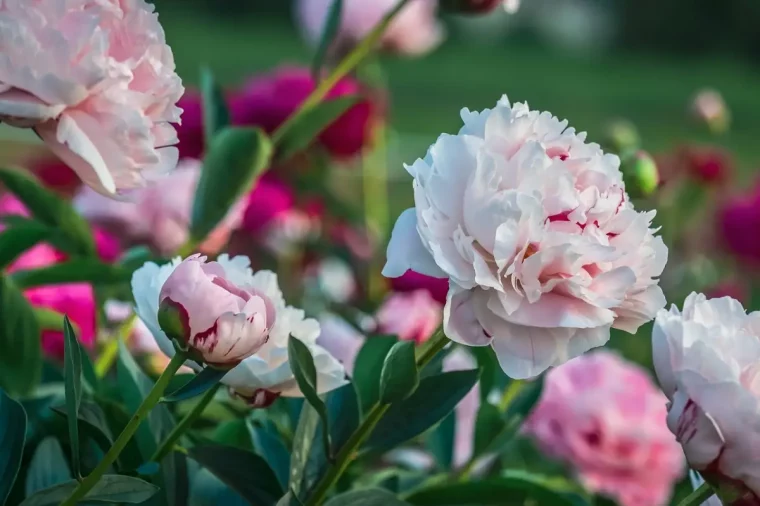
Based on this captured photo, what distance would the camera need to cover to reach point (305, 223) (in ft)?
2.55

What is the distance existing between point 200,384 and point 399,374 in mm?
41

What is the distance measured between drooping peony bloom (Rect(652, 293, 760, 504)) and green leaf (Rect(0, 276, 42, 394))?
0.62ft

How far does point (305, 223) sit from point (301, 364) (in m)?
0.55

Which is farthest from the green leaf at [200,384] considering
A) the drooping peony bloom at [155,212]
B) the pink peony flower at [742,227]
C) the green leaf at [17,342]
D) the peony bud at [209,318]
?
the pink peony flower at [742,227]

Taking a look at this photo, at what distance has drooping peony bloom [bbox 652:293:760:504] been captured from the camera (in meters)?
0.21

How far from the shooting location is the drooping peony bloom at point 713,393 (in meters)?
0.21

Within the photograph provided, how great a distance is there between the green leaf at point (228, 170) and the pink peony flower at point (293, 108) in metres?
0.15

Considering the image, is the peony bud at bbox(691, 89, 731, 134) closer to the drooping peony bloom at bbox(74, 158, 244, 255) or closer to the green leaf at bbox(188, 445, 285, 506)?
the drooping peony bloom at bbox(74, 158, 244, 255)

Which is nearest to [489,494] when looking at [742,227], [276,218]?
[276,218]

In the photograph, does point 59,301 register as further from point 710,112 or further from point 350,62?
point 710,112

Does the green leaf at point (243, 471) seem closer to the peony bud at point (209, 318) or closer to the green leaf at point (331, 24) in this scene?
the peony bud at point (209, 318)

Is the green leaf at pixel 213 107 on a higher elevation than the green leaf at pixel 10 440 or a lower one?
lower

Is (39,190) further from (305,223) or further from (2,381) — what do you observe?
(305,223)

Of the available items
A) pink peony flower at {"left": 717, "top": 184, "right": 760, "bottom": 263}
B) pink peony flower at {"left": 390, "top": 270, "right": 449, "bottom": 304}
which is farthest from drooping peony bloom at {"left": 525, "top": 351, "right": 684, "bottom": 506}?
pink peony flower at {"left": 717, "top": 184, "right": 760, "bottom": 263}
